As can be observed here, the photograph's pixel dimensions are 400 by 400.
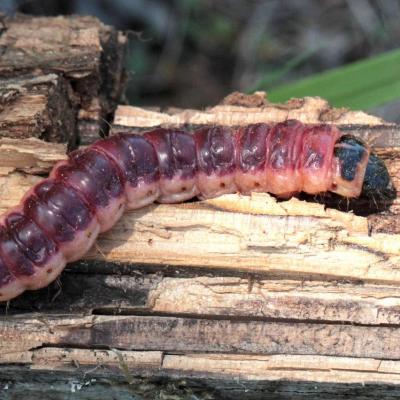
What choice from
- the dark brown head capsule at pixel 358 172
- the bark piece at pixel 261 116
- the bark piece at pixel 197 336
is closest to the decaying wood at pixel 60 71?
the bark piece at pixel 261 116

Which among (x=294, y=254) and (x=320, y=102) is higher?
(x=320, y=102)

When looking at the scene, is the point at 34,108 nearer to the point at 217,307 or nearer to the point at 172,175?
the point at 172,175

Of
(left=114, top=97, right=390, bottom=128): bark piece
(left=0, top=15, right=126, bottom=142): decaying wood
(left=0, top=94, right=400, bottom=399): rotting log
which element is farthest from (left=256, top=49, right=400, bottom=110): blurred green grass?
(left=0, top=15, right=126, bottom=142): decaying wood

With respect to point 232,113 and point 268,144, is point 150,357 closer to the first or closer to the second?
point 268,144

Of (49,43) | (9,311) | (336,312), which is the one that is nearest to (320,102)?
(336,312)

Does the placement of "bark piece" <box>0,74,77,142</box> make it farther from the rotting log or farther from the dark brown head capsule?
the dark brown head capsule

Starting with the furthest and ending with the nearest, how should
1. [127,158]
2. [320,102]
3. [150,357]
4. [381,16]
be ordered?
[381,16] → [320,102] → [127,158] → [150,357]
